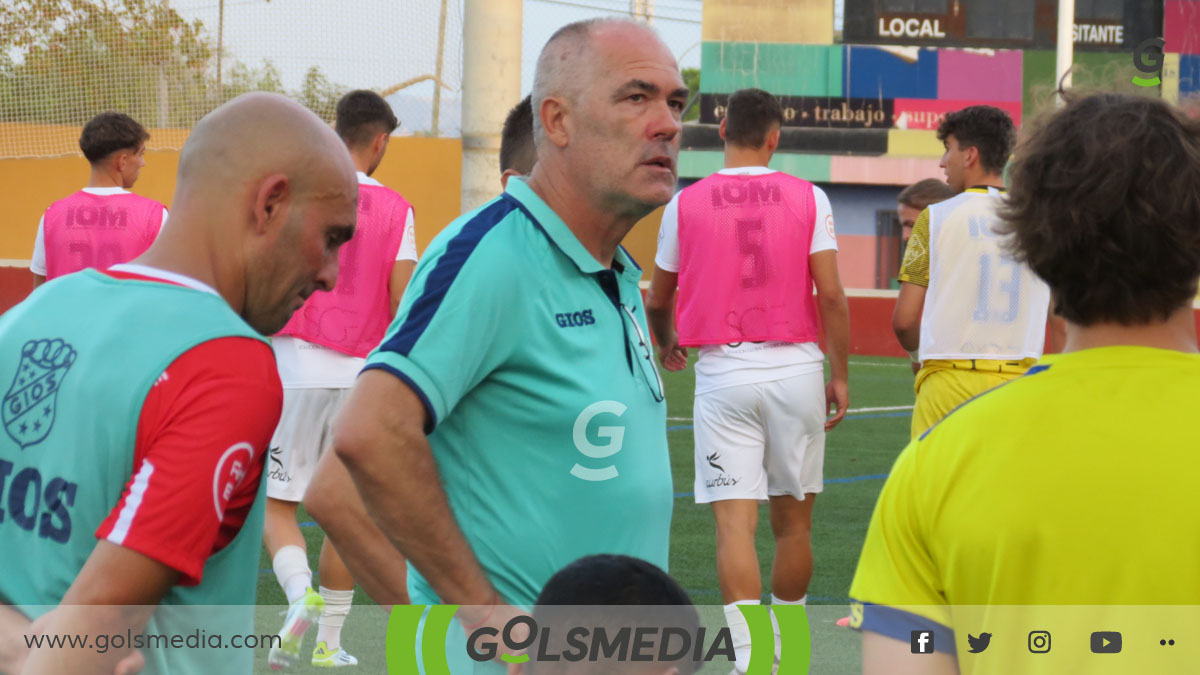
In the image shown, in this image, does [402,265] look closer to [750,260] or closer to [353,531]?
[750,260]

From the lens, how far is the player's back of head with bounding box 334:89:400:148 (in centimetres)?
658

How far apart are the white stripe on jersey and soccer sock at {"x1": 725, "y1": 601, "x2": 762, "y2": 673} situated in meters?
4.18

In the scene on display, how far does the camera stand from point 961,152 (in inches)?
252

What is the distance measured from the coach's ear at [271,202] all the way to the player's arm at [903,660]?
1.08 meters

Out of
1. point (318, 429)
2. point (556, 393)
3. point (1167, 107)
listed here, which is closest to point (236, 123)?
point (556, 393)

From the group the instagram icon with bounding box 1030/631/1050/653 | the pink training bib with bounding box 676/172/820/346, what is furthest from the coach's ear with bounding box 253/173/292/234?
the pink training bib with bounding box 676/172/820/346

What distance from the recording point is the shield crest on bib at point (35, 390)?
6.28 ft

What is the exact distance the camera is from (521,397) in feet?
8.46

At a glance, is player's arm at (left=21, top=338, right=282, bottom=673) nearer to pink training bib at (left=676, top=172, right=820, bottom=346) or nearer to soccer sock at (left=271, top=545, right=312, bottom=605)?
soccer sock at (left=271, top=545, right=312, bottom=605)

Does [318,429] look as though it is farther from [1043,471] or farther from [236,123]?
[1043,471]

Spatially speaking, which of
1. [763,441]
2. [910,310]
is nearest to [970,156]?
[910,310]

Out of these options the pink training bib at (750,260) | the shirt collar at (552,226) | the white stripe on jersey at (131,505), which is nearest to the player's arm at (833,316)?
the pink training bib at (750,260)

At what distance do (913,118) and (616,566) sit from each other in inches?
1422

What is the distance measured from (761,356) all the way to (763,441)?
1.32 feet
